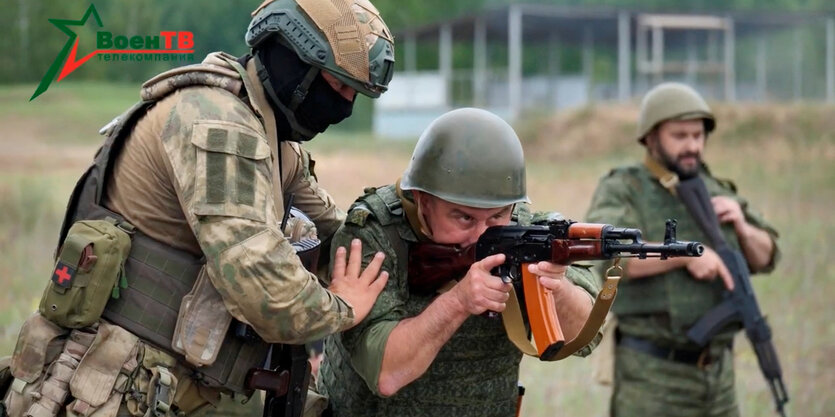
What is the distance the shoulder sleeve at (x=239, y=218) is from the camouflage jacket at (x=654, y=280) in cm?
289

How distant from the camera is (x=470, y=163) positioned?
11.6 feet

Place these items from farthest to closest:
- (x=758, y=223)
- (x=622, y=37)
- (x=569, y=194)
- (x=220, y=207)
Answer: (x=622, y=37), (x=569, y=194), (x=758, y=223), (x=220, y=207)

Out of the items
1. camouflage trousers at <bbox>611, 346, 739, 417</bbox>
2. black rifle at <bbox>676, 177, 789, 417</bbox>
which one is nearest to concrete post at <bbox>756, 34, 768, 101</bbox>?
black rifle at <bbox>676, 177, 789, 417</bbox>

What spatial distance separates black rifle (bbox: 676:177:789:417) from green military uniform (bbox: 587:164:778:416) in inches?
2.3

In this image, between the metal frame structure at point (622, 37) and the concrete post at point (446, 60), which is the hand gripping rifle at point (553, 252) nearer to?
the metal frame structure at point (622, 37)

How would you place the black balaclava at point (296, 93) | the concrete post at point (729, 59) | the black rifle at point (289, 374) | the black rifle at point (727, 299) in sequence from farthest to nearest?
1. the concrete post at point (729, 59)
2. the black rifle at point (727, 299)
3. the black rifle at point (289, 374)
4. the black balaclava at point (296, 93)

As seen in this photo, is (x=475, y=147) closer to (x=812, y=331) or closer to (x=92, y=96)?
(x=92, y=96)

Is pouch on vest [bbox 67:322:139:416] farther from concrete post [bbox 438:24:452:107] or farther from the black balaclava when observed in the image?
concrete post [bbox 438:24:452:107]

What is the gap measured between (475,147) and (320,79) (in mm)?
556

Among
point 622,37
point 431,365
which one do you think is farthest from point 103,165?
point 622,37

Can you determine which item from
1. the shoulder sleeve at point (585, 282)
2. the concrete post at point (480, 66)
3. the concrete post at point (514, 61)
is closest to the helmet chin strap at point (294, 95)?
the shoulder sleeve at point (585, 282)

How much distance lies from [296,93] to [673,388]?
3233 millimetres

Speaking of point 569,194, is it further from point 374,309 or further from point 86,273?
point 86,273

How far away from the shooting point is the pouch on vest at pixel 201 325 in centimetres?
320
